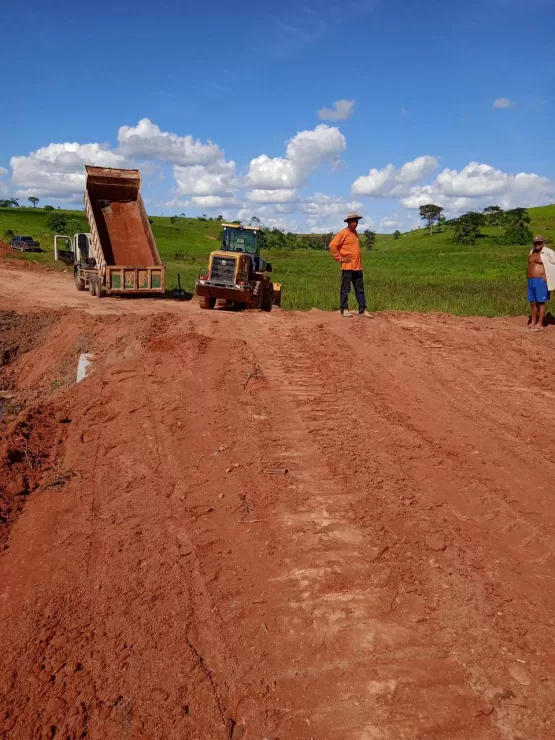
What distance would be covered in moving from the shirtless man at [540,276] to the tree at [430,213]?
93372 millimetres

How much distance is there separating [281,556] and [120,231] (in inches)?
658

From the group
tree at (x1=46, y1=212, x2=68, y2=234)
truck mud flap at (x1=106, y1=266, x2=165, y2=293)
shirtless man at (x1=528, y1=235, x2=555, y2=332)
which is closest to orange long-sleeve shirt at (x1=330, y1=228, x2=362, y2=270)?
shirtless man at (x1=528, y1=235, x2=555, y2=332)

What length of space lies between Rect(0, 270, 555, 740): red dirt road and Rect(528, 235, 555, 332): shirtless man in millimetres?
3553

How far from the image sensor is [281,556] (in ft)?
12.7

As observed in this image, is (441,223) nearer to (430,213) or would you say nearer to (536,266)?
(430,213)

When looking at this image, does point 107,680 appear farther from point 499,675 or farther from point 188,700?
point 499,675

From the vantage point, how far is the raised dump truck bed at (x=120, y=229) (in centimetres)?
1756

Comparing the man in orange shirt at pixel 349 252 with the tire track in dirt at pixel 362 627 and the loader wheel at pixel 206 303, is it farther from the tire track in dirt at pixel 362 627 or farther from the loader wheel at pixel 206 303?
the tire track in dirt at pixel 362 627

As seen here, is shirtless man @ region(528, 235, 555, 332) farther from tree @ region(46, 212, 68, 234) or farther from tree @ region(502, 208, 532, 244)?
tree @ region(502, 208, 532, 244)

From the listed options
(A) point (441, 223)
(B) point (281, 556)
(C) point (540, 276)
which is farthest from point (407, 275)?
(A) point (441, 223)

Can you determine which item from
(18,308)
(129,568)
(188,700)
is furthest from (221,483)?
(18,308)

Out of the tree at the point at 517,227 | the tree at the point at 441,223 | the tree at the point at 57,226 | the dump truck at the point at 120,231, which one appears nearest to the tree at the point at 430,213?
the tree at the point at 441,223

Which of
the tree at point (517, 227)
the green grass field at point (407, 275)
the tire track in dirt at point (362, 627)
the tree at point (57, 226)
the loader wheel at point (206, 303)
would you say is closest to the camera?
the tire track in dirt at point (362, 627)

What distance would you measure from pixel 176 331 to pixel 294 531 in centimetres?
651
